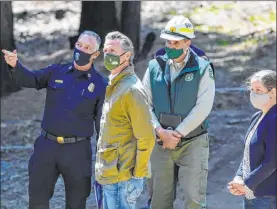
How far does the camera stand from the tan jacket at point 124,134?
4.58m

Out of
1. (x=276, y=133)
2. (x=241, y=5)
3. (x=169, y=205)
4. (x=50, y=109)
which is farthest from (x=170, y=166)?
(x=241, y=5)

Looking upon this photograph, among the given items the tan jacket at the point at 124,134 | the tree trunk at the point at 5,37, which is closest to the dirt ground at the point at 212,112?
the tree trunk at the point at 5,37

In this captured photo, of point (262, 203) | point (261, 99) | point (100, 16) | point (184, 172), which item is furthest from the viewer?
point (100, 16)

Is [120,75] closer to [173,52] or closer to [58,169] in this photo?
[173,52]

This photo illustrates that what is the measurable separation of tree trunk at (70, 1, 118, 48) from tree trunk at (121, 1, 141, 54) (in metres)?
0.18

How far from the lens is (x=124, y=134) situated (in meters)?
4.66

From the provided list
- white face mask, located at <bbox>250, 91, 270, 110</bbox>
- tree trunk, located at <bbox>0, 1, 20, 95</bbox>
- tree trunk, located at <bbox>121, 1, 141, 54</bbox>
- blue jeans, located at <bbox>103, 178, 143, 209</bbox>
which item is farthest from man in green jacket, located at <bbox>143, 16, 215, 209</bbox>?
tree trunk, located at <bbox>121, 1, 141, 54</bbox>

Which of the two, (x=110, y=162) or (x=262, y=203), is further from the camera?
(x=110, y=162)

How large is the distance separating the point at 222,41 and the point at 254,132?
979 centimetres

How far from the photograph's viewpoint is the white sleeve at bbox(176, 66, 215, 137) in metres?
5.09

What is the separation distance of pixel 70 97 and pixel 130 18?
7.21m

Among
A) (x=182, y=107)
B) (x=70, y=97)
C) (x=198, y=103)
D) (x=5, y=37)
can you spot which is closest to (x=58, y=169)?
(x=70, y=97)

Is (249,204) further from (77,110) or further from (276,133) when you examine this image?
(77,110)

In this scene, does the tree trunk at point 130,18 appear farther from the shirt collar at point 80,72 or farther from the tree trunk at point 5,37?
the shirt collar at point 80,72
